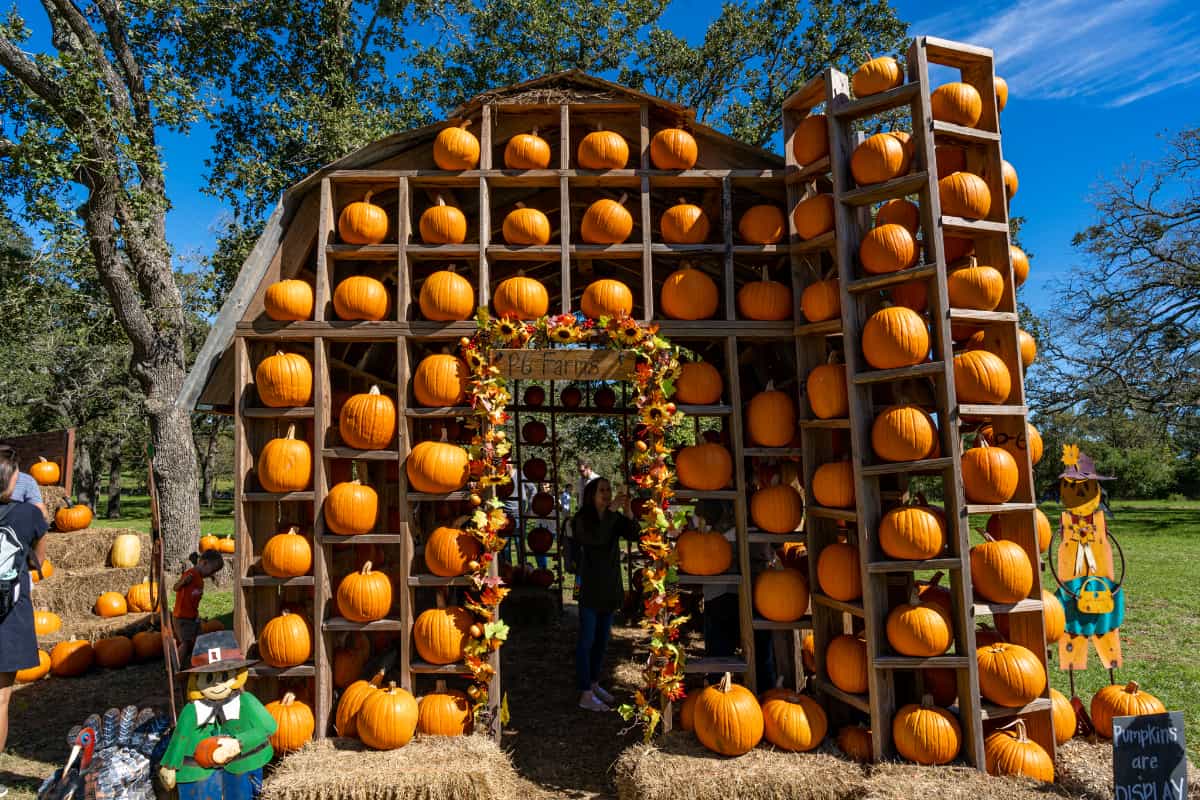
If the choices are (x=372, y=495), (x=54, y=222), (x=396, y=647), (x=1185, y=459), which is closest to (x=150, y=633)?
(x=396, y=647)

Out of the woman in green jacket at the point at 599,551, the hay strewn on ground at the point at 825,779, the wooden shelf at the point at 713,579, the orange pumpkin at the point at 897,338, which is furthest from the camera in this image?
the woman in green jacket at the point at 599,551

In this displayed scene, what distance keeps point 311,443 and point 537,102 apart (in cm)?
320

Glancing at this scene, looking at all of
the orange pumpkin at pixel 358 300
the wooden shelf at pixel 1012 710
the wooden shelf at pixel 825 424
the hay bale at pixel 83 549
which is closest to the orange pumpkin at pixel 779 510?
the wooden shelf at pixel 825 424

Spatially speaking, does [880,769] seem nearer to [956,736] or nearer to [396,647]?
[956,736]

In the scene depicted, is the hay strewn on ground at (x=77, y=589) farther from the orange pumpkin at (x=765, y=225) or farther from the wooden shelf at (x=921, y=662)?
the wooden shelf at (x=921, y=662)

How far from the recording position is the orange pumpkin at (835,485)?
185 inches

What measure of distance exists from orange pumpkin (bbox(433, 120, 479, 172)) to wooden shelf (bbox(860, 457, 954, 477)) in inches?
142

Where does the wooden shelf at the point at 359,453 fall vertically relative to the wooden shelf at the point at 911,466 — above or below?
above

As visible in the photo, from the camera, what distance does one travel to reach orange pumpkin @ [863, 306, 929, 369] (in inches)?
174

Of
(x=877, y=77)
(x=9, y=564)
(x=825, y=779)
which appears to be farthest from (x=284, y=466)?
(x=877, y=77)

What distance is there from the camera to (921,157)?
4.54 metres

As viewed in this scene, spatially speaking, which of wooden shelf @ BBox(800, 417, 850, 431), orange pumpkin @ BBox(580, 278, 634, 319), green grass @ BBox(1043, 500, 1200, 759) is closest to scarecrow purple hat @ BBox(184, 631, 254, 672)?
orange pumpkin @ BBox(580, 278, 634, 319)

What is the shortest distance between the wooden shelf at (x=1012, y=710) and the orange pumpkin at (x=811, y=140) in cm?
381

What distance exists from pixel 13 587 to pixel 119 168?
24.9 feet
